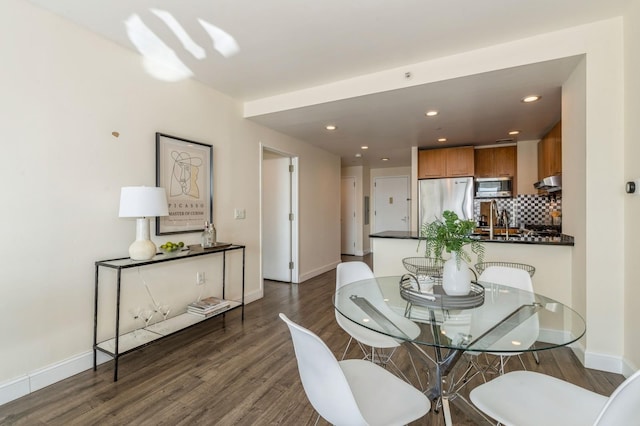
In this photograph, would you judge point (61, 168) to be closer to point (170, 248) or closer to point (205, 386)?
point (170, 248)

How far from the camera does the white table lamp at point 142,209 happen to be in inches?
88.9

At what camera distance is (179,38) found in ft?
7.70

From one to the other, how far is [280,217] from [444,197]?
2.80 m

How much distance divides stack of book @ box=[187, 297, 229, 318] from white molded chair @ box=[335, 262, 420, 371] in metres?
1.26

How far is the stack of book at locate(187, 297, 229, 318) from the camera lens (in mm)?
2840

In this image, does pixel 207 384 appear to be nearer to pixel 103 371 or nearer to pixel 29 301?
pixel 103 371

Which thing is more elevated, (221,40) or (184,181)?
(221,40)

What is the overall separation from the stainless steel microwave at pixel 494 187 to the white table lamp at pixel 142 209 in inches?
190

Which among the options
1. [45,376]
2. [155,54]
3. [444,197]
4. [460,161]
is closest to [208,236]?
[45,376]

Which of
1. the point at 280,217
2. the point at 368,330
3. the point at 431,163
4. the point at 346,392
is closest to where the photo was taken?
the point at 346,392

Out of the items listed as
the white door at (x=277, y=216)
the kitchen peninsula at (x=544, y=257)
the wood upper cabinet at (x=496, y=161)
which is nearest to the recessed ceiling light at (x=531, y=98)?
Answer: the kitchen peninsula at (x=544, y=257)

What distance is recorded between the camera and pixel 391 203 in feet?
25.5

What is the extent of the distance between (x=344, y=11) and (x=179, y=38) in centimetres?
128

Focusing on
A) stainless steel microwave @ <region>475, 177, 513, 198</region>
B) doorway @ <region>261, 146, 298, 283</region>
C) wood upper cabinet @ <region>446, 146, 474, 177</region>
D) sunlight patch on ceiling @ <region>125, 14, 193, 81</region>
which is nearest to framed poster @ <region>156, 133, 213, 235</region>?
sunlight patch on ceiling @ <region>125, 14, 193, 81</region>
